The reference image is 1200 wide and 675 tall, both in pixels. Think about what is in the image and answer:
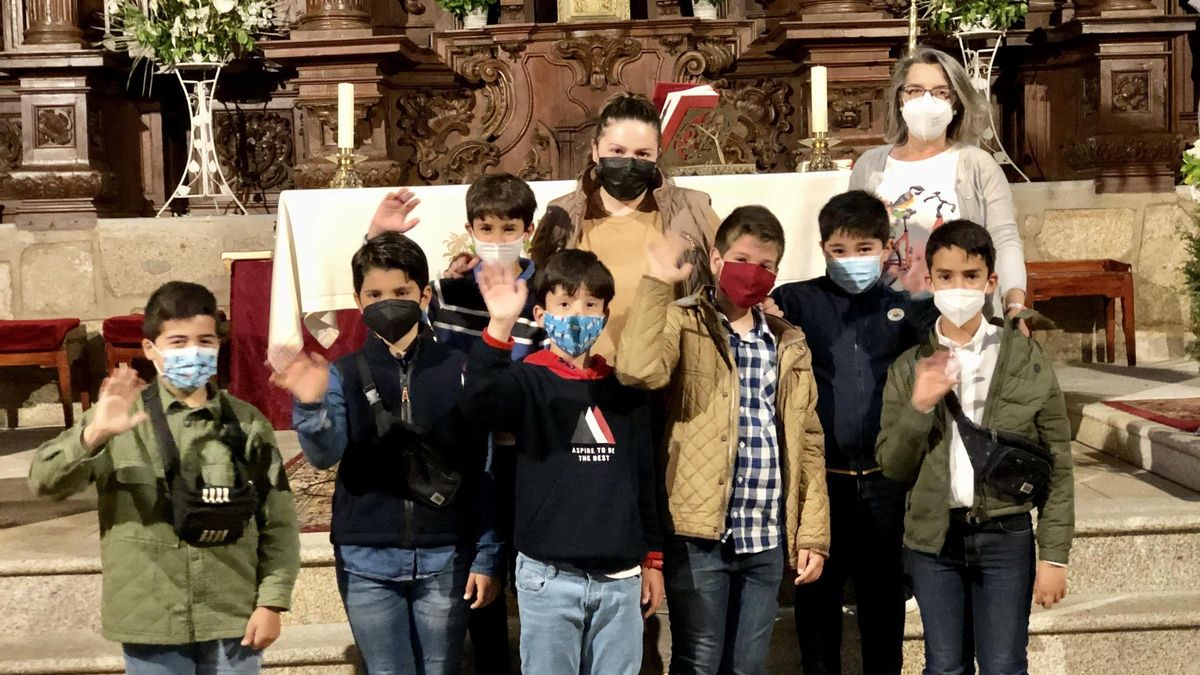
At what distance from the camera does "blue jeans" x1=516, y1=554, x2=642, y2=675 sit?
10.5 feet

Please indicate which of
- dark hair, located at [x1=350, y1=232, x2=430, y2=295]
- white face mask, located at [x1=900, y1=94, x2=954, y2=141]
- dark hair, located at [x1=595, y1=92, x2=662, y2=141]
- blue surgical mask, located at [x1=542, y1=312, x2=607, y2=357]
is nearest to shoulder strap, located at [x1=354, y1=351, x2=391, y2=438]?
dark hair, located at [x1=350, y1=232, x2=430, y2=295]

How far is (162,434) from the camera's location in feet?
10.1

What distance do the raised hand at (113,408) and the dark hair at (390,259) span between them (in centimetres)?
60

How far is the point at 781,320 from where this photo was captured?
3482 mm

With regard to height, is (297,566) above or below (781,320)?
below

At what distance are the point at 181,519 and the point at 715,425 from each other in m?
1.17

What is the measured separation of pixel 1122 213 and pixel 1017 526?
15.5 feet

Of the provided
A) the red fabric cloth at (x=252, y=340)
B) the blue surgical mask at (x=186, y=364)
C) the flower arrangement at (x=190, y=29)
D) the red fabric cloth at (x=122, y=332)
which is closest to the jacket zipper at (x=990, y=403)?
the blue surgical mask at (x=186, y=364)

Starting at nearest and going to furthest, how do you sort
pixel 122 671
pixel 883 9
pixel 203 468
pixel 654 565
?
pixel 203 468
pixel 654 565
pixel 122 671
pixel 883 9

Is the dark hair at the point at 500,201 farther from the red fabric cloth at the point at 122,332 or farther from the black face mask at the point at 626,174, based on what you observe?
the red fabric cloth at the point at 122,332

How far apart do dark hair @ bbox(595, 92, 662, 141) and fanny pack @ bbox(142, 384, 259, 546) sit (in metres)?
1.13

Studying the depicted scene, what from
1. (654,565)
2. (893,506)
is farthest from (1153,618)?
(654,565)

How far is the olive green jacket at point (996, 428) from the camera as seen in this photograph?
3342 mm

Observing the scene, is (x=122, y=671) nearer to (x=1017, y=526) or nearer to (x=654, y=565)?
(x=654, y=565)
